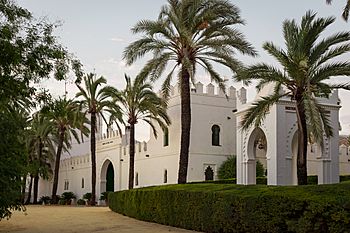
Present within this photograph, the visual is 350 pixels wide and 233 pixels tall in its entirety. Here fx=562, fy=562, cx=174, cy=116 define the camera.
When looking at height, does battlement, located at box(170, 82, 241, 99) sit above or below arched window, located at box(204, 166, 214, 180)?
above

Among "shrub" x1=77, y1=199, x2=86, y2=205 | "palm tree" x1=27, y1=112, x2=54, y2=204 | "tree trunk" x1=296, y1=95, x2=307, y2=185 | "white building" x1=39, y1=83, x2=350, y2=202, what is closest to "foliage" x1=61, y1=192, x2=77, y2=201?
Answer: "palm tree" x1=27, y1=112, x2=54, y2=204

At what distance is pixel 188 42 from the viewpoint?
24062 mm

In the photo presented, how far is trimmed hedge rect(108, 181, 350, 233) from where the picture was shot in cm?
1342

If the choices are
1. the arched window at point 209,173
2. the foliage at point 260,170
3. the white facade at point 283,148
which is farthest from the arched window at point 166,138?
the white facade at point 283,148

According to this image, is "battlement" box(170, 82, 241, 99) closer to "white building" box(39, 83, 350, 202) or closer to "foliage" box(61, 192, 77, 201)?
"white building" box(39, 83, 350, 202)

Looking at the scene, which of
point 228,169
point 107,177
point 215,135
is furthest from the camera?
point 107,177

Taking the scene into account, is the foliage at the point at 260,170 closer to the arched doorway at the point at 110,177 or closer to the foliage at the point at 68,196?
the arched doorway at the point at 110,177

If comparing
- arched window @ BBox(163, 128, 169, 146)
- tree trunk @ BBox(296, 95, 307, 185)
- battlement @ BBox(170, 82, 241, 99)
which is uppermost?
battlement @ BBox(170, 82, 241, 99)

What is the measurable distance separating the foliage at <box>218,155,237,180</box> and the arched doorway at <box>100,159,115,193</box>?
45.7 ft

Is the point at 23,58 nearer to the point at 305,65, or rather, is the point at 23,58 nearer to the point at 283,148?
the point at 305,65

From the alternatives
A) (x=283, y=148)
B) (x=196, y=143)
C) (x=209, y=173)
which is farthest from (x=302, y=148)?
(x=209, y=173)

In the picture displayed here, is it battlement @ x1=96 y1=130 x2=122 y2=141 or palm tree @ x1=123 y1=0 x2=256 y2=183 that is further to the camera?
battlement @ x1=96 y1=130 x2=122 y2=141

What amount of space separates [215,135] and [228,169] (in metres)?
2.96

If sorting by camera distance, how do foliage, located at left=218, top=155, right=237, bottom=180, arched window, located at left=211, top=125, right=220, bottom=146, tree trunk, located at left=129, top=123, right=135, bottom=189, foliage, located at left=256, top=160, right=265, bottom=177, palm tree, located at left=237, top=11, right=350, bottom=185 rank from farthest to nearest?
1. arched window, located at left=211, top=125, right=220, bottom=146
2. foliage, located at left=218, top=155, right=237, bottom=180
3. tree trunk, located at left=129, top=123, right=135, bottom=189
4. foliage, located at left=256, top=160, right=265, bottom=177
5. palm tree, located at left=237, top=11, right=350, bottom=185
